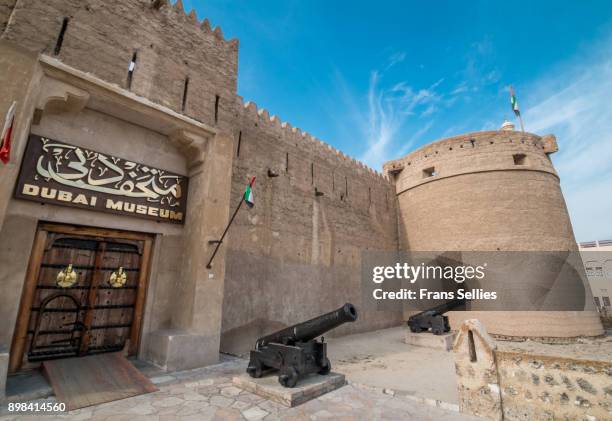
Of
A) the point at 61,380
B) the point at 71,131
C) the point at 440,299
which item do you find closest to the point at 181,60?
the point at 71,131

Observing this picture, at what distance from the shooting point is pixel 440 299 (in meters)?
13.6

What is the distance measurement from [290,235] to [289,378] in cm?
538

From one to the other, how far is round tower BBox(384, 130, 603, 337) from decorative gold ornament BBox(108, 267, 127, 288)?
12.2 meters

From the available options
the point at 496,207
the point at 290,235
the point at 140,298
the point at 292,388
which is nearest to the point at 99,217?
the point at 140,298

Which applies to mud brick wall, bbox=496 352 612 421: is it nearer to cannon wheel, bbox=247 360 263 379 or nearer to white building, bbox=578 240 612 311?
cannon wheel, bbox=247 360 263 379

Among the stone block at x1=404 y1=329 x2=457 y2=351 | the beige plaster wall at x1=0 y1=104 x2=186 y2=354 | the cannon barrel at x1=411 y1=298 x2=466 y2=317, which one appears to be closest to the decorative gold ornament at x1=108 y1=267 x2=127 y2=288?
the beige plaster wall at x1=0 y1=104 x2=186 y2=354

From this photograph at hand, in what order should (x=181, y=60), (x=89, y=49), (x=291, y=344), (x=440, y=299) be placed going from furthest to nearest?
(x=440, y=299) → (x=181, y=60) → (x=89, y=49) → (x=291, y=344)

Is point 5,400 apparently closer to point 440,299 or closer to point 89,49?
point 89,49

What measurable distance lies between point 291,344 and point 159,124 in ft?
15.4

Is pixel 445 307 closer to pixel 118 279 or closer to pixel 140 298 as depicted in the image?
pixel 140 298

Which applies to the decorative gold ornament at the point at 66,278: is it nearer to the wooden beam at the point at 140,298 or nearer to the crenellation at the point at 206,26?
the wooden beam at the point at 140,298

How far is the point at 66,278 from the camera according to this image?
4.86 meters

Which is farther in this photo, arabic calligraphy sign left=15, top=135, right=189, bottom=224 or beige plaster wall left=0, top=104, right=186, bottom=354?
arabic calligraphy sign left=15, top=135, right=189, bottom=224

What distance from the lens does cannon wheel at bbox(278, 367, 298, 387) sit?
13.3ft
